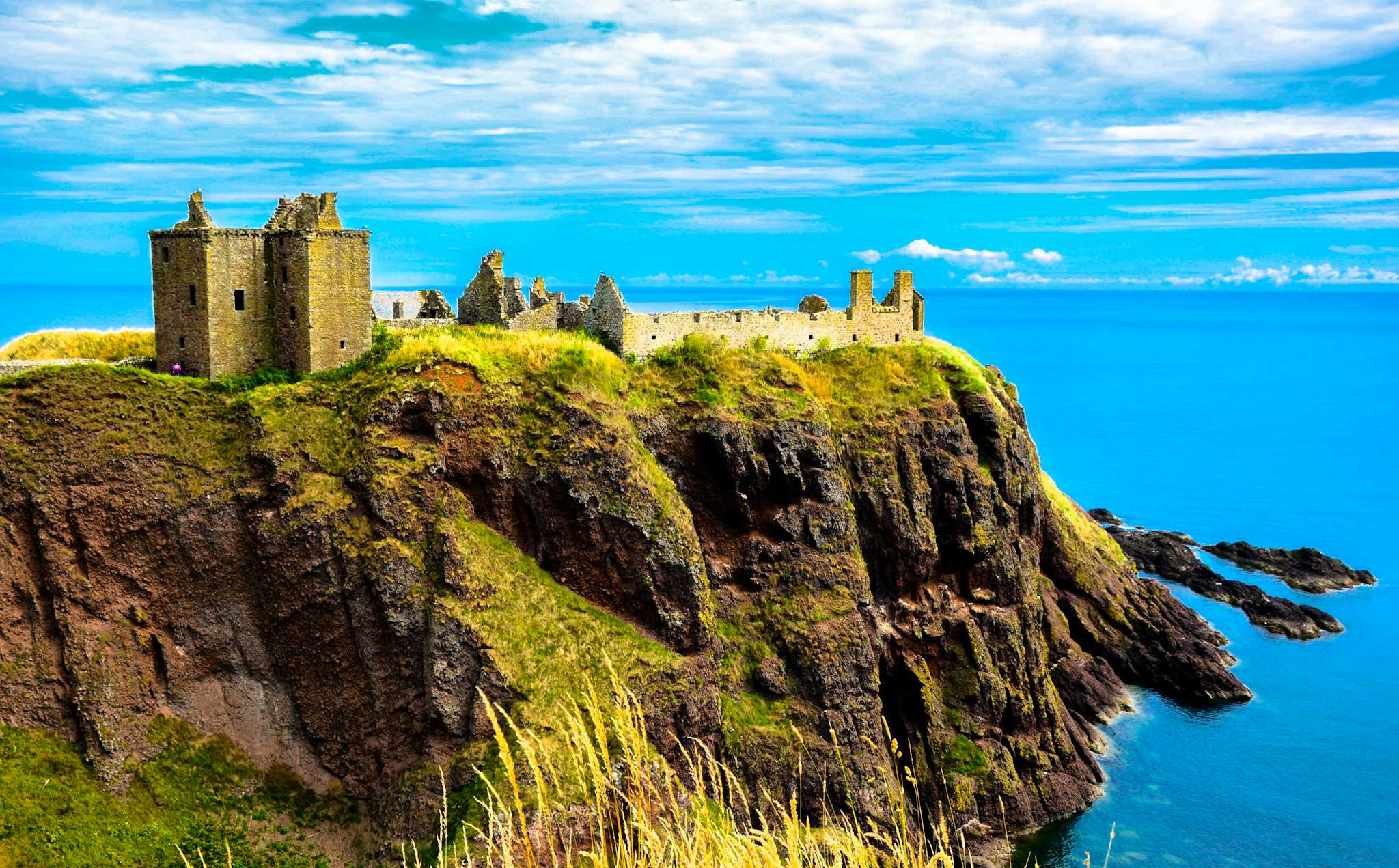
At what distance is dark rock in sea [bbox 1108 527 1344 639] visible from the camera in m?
89.2

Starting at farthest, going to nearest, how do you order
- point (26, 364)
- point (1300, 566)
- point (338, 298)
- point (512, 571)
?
1. point (1300, 566)
2. point (338, 298)
3. point (512, 571)
4. point (26, 364)

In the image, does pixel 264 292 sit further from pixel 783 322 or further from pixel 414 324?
pixel 783 322

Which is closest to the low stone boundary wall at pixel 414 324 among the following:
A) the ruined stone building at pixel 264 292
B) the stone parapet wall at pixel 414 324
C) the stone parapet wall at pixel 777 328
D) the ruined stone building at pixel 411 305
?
the stone parapet wall at pixel 414 324

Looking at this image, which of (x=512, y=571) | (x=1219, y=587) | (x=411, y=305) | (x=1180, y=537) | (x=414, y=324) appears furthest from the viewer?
(x=1180, y=537)

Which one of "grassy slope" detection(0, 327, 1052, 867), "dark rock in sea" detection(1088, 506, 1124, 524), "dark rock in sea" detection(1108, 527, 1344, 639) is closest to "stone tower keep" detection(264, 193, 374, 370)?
"grassy slope" detection(0, 327, 1052, 867)

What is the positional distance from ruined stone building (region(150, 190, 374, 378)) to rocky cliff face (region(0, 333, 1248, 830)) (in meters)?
3.07

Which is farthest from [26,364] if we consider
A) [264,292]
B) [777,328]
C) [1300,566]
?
[1300,566]

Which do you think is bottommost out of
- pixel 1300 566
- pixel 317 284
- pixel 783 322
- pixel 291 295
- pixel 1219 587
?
pixel 1219 587

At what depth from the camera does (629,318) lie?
6269 centimetres

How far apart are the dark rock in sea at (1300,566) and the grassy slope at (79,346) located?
9027 centimetres

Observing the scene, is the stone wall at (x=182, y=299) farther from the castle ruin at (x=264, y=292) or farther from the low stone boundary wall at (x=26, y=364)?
the low stone boundary wall at (x=26, y=364)

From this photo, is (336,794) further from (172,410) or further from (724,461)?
(724,461)

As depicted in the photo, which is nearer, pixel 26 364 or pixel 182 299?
pixel 26 364

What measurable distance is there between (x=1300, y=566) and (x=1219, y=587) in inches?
514
